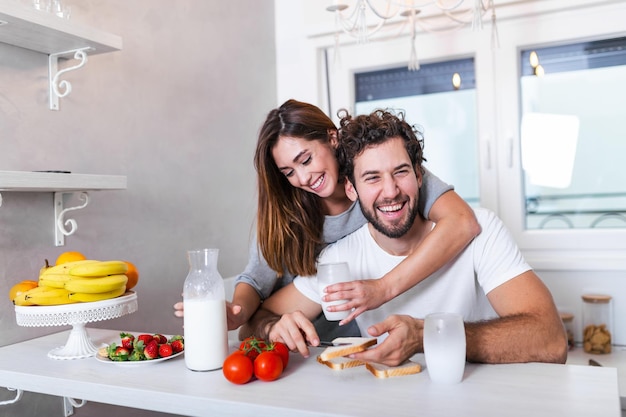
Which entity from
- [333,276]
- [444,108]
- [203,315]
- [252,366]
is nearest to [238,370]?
[252,366]

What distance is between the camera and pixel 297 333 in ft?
4.20

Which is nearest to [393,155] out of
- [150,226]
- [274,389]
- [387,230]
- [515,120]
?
[387,230]

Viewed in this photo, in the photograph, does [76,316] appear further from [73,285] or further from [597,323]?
[597,323]

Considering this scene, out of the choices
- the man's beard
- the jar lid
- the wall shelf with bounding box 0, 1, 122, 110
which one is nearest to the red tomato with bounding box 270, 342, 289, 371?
the man's beard

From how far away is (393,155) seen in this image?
1591 mm

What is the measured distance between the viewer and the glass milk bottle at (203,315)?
1212mm

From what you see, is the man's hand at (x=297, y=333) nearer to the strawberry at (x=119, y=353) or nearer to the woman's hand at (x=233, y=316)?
the woman's hand at (x=233, y=316)

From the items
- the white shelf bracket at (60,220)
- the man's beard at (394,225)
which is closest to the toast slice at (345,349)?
the man's beard at (394,225)

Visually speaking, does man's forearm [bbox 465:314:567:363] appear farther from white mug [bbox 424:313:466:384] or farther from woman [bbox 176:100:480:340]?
woman [bbox 176:100:480:340]

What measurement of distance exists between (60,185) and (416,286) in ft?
3.21

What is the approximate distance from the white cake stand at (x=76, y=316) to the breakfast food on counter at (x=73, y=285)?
2 cm

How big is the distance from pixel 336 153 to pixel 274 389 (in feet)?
2.90

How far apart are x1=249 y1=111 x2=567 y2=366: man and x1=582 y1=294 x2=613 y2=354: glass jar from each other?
106 centimetres

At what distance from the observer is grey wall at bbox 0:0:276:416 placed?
1.54 m
